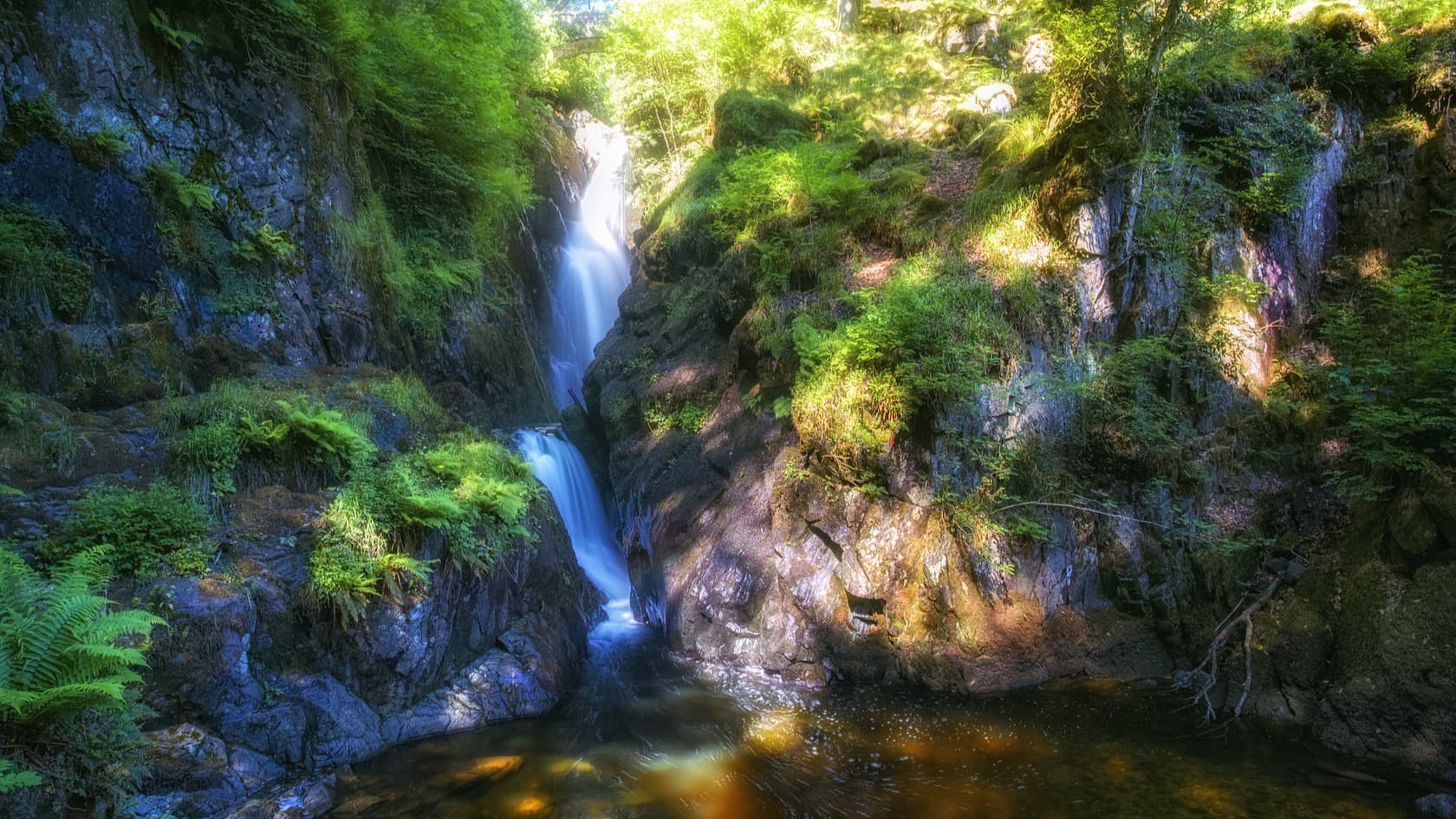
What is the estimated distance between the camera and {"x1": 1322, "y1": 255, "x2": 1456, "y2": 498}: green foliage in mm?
6043

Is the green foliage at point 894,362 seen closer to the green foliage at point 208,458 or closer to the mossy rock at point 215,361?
the green foliage at point 208,458

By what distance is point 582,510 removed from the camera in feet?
37.6

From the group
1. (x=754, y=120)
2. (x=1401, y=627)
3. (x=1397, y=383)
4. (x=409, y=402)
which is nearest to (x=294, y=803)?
(x=409, y=402)

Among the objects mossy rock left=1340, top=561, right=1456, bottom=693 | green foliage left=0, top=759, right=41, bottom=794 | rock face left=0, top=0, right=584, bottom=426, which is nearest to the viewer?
green foliage left=0, top=759, right=41, bottom=794

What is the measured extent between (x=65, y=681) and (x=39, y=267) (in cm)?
501

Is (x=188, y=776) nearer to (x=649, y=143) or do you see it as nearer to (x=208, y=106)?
(x=208, y=106)

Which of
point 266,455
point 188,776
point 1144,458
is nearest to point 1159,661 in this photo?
point 1144,458

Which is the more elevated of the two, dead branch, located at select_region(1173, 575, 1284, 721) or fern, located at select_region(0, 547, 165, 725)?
fern, located at select_region(0, 547, 165, 725)

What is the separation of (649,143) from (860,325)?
12.4 metres

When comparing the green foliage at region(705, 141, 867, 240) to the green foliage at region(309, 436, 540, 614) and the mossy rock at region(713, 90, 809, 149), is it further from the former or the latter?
the green foliage at region(309, 436, 540, 614)

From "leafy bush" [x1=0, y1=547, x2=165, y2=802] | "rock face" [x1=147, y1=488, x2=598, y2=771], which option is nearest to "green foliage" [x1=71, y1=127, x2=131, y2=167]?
"rock face" [x1=147, y1=488, x2=598, y2=771]

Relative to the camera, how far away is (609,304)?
17.7 metres

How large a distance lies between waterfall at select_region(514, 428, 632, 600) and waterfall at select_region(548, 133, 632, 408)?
3717mm

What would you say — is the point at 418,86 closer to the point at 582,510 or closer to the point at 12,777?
the point at 582,510
